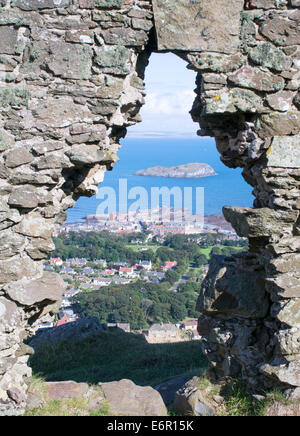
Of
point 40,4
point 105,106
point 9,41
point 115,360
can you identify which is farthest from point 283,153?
point 115,360

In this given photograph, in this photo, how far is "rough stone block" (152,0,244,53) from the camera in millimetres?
5543

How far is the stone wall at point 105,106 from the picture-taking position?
18.0ft

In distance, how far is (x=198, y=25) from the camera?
18.3 feet

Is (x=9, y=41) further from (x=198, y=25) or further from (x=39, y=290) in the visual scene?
(x=39, y=290)

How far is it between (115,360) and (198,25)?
6645mm

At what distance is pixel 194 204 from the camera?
40469 mm

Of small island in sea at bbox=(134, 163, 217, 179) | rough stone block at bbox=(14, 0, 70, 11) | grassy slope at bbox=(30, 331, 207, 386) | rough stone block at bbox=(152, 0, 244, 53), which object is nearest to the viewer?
rough stone block at bbox=(14, 0, 70, 11)

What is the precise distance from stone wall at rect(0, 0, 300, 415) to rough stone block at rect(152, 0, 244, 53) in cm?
1

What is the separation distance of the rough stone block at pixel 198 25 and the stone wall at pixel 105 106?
1cm

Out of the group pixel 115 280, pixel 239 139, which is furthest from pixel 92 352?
pixel 115 280

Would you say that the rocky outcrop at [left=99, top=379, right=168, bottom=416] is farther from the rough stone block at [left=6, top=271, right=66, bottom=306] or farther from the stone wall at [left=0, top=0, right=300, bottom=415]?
the rough stone block at [left=6, top=271, right=66, bottom=306]

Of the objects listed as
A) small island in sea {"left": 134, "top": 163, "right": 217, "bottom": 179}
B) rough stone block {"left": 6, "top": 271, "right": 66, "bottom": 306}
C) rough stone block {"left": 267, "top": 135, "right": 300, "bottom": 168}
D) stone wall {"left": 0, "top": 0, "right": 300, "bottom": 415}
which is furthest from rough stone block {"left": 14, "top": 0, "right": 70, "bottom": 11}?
small island in sea {"left": 134, "top": 163, "right": 217, "bottom": 179}

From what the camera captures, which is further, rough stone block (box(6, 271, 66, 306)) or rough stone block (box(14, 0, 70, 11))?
rough stone block (box(6, 271, 66, 306))

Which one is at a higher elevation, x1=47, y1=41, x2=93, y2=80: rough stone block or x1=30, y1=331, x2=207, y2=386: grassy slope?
x1=47, y1=41, x2=93, y2=80: rough stone block
